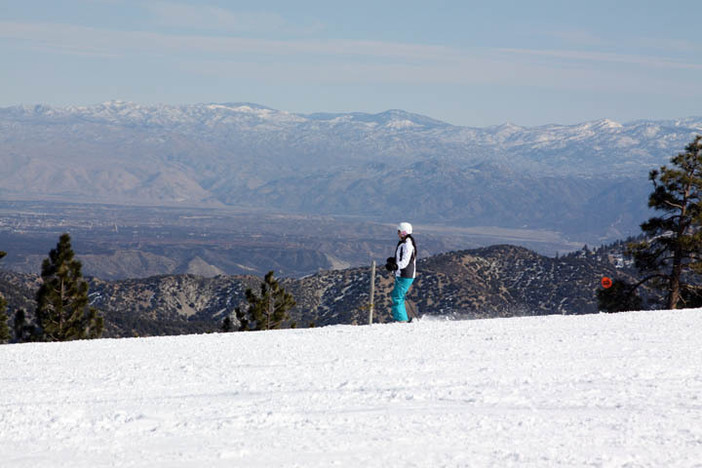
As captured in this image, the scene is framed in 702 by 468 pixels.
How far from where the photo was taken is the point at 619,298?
99.1ft

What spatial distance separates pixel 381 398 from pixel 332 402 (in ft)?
1.68

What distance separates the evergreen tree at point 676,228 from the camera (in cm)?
2730

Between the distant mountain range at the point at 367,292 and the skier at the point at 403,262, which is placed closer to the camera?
the skier at the point at 403,262

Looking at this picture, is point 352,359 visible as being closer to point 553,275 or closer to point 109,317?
point 109,317

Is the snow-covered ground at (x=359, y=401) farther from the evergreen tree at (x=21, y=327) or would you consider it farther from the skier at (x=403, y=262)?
the evergreen tree at (x=21, y=327)

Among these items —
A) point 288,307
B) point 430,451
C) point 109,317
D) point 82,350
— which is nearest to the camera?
point 430,451

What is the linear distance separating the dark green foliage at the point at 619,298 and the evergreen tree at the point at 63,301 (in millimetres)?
23413

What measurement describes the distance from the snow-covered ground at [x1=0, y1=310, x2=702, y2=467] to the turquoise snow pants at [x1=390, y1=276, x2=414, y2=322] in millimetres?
1918

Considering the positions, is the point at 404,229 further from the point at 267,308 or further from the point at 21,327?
the point at 21,327

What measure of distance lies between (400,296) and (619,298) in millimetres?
17376

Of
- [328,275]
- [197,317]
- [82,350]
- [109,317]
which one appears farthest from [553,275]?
[82,350]

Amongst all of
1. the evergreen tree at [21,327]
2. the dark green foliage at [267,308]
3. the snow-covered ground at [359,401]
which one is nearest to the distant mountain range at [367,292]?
the evergreen tree at [21,327]

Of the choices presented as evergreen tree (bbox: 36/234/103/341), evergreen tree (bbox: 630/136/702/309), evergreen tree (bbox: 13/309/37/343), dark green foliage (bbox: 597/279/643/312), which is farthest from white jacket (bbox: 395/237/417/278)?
evergreen tree (bbox: 13/309/37/343)

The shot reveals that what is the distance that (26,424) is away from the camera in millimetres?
7539
